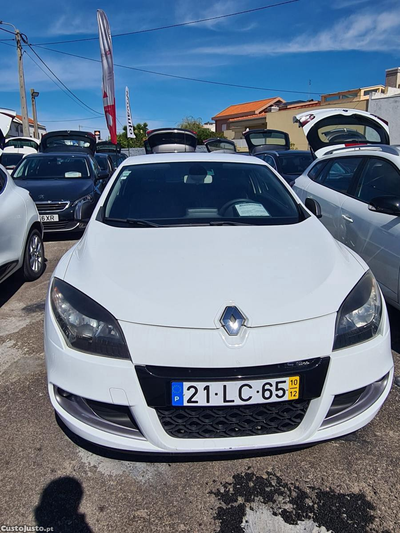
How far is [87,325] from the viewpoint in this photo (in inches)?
74.7

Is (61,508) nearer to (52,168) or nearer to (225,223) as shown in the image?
(225,223)

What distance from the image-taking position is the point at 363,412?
6.35 feet

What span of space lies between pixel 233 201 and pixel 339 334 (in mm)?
1496

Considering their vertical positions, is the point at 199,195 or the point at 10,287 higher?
the point at 199,195

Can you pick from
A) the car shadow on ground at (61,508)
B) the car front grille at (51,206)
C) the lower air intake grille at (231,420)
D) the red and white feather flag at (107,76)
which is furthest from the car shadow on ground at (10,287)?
the red and white feather flag at (107,76)

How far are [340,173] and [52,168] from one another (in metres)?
5.61

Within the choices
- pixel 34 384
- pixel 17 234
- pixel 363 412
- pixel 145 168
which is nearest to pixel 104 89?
pixel 17 234

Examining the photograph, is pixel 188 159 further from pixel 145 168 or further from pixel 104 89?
pixel 104 89

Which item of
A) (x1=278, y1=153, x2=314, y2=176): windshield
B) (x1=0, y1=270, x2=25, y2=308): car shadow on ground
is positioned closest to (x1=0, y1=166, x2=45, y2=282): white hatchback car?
(x1=0, y1=270, x2=25, y2=308): car shadow on ground

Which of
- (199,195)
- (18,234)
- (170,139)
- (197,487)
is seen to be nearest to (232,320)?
(197,487)

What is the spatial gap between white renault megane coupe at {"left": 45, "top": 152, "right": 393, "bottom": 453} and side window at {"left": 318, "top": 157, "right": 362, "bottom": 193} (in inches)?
94.3

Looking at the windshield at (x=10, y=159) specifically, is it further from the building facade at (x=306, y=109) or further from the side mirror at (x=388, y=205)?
the building facade at (x=306, y=109)

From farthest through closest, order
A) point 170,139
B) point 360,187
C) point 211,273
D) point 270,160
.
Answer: point 270,160
point 170,139
point 360,187
point 211,273

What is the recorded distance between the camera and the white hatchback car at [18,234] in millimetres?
4148
